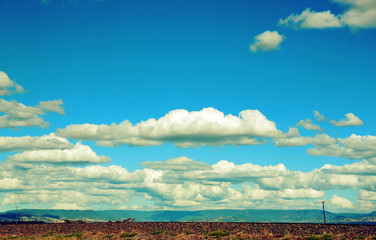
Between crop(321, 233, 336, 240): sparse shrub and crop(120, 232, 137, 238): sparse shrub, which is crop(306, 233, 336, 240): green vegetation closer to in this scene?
crop(321, 233, 336, 240): sparse shrub

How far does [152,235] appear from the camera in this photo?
2510 inches

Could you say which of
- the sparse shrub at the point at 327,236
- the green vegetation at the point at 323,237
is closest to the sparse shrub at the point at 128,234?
the green vegetation at the point at 323,237

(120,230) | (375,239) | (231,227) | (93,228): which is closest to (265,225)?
(231,227)

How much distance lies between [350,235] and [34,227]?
57121 mm

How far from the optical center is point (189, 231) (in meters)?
64.2

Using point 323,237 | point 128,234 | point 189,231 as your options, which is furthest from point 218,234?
point 128,234

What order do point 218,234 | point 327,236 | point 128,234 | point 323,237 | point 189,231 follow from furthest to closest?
point 128,234
point 189,231
point 218,234
point 327,236
point 323,237

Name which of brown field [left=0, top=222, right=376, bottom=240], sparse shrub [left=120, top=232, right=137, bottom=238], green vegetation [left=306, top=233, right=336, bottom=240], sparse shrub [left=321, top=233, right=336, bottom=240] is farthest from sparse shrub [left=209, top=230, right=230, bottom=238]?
sparse shrub [left=321, top=233, right=336, bottom=240]

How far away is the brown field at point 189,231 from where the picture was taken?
2061 inches

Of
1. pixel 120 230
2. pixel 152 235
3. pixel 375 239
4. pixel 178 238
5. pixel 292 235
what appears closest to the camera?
pixel 375 239

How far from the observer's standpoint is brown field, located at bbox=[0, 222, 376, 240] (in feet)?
172

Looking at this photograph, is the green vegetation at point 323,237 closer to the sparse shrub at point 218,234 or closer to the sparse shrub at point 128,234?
the sparse shrub at point 218,234

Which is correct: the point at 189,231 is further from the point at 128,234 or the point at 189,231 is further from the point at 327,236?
the point at 327,236

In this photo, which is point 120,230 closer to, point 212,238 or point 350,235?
point 212,238
